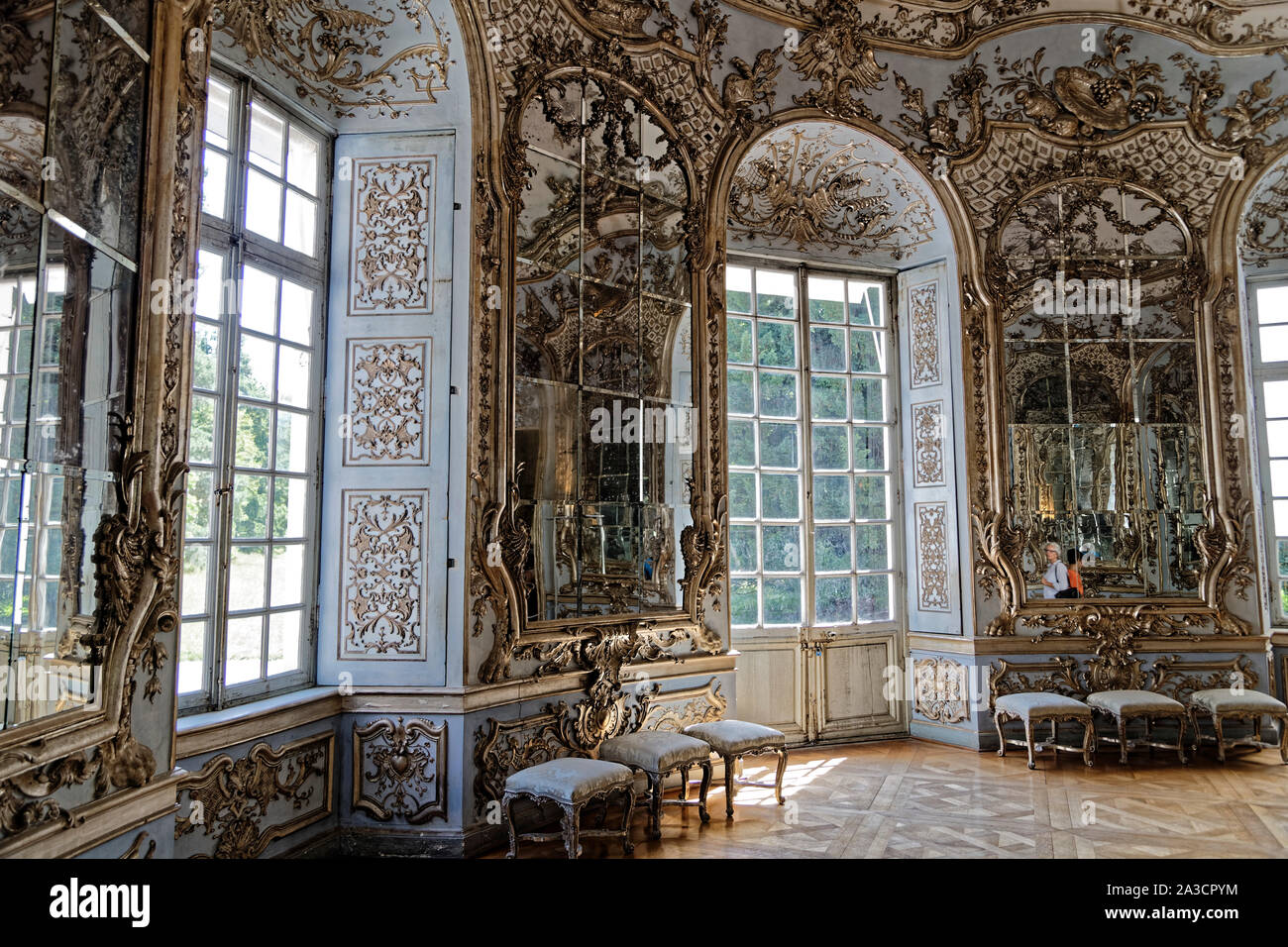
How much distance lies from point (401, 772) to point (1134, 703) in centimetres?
441

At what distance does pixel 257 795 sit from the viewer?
3320mm

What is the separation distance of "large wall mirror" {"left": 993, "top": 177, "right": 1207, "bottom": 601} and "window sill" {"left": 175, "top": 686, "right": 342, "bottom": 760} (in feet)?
15.2

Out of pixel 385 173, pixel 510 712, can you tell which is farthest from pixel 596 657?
pixel 385 173

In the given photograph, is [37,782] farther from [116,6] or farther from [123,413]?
[116,6]

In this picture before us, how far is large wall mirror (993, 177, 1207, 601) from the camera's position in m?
5.98

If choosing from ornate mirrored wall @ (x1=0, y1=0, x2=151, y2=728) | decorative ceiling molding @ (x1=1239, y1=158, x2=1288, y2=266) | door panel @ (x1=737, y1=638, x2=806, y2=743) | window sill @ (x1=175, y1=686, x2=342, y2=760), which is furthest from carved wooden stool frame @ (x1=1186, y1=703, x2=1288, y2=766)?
Answer: ornate mirrored wall @ (x1=0, y1=0, x2=151, y2=728)

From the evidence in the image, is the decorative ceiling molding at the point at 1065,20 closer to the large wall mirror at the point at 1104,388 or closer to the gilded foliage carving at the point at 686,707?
the large wall mirror at the point at 1104,388

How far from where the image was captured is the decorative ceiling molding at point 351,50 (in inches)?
141

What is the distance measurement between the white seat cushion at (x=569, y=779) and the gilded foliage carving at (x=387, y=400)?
57.1 inches

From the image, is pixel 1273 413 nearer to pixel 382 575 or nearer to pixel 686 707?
pixel 686 707

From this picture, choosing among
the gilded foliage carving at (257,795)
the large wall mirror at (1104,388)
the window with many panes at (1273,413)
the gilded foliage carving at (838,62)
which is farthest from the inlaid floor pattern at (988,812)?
the gilded foliage carving at (838,62)

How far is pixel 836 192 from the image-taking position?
6152 millimetres

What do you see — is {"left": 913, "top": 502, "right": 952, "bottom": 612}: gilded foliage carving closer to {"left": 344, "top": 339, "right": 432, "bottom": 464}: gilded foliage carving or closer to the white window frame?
the white window frame
